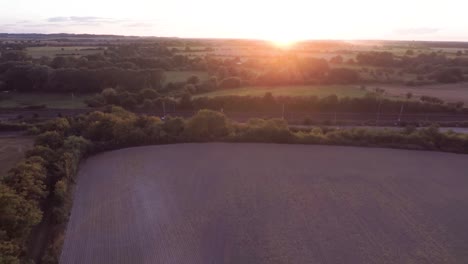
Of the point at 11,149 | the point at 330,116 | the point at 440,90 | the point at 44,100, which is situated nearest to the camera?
the point at 11,149

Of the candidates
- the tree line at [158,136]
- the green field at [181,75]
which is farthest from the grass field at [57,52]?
the tree line at [158,136]

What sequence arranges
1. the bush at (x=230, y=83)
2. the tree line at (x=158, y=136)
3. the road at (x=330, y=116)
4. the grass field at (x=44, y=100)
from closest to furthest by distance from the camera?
the tree line at (x=158, y=136), the road at (x=330, y=116), the grass field at (x=44, y=100), the bush at (x=230, y=83)

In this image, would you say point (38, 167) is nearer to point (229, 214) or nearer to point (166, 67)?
point (229, 214)

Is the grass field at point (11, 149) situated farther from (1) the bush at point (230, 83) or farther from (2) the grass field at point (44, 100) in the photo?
(1) the bush at point (230, 83)

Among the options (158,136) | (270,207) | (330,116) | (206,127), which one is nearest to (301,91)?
(330,116)

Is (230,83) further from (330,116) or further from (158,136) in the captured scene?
(158,136)

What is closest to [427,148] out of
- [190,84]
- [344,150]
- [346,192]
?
[344,150]

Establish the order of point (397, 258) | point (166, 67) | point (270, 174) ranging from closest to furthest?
point (397, 258) < point (270, 174) < point (166, 67)
